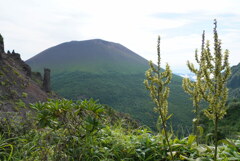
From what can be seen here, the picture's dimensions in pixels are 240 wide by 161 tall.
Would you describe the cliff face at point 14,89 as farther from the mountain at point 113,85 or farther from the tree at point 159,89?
the mountain at point 113,85

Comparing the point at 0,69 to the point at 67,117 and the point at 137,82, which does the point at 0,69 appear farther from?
the point at 137,82

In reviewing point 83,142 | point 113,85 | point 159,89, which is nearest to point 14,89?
point 83,142

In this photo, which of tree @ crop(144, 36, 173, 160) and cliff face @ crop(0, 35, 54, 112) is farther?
cliff face @ crop(0, 35, 54, 112)

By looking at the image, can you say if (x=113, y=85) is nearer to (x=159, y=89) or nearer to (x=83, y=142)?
(x=83, y=142)

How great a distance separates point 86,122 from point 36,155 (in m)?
1.07

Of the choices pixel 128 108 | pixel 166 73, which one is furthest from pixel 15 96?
pixel 128 108

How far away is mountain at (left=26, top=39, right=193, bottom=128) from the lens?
378 ft

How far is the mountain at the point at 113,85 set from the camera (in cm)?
11525

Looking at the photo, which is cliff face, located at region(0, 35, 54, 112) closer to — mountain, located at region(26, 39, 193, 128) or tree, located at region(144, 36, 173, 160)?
tree, located at region(144, 36, 173, 160)

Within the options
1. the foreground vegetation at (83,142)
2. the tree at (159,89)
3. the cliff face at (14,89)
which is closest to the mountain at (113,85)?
the cliff face at (14,89)

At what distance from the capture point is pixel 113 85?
14925cm

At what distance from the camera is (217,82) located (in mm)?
3314

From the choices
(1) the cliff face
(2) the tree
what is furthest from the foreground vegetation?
(1) the cliff face

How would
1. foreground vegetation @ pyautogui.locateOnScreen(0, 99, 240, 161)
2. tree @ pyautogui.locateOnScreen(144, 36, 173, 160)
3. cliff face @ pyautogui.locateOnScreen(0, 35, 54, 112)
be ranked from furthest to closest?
cliff face @ pyautogui.locateOnScreen(0, 35, 54, 112) → foreground vegetation @ pyautogui.locateOnScreen(0, 99, 240, 161) → tree @ pyautogui.locateOnScreen(144, 36, 173, 160)
